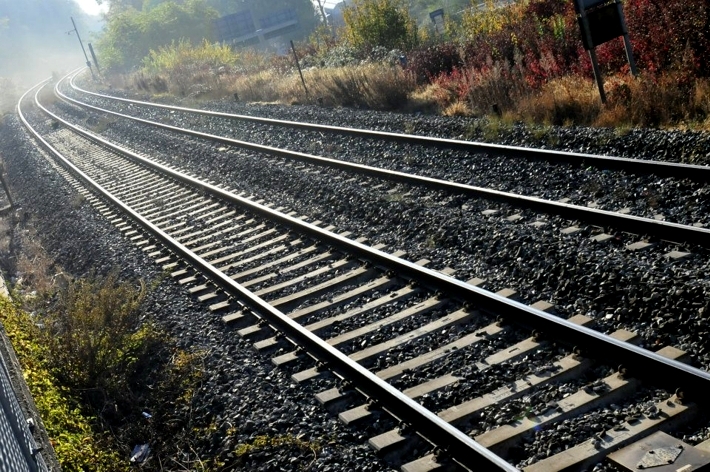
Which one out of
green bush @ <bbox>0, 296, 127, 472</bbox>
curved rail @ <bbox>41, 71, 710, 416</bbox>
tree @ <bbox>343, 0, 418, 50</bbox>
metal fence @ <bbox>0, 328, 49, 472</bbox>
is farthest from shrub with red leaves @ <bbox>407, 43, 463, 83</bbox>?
metal fence @ <bbox>0, 328, 49, 472</bbox>

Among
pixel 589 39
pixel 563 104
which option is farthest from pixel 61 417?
pixel 589 39

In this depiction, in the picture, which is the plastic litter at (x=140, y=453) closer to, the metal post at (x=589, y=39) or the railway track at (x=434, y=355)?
the railway track at (x=434, y=355)

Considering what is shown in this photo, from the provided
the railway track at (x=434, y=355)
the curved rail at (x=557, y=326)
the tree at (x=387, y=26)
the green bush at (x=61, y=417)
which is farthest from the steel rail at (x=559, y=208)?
the tree at (x=387, y=26)

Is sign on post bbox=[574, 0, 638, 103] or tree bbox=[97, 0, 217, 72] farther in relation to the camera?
tree bbox=[97, 0, 217, 72]

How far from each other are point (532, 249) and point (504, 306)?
1.44 m

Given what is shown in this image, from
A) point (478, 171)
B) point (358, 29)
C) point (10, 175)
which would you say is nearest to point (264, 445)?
point (478, 171)

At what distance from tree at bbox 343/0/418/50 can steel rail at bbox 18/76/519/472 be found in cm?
1532

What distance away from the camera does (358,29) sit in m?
27.2

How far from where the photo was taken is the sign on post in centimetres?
1241

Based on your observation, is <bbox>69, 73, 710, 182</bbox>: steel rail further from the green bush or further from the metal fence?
the metal fence

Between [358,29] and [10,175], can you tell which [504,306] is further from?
[358,29]

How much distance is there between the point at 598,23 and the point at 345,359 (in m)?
9.01

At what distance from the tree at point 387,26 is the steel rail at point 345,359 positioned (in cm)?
1532

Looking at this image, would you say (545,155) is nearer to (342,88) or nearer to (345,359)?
(345,359)
